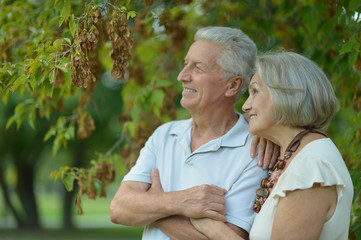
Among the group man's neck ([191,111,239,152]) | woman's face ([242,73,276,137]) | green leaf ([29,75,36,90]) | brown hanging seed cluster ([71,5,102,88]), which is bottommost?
man's neck ([191,111,239,152])

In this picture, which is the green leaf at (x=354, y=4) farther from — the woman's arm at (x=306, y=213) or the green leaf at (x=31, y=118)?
the green leaf at (x=31, y=118)

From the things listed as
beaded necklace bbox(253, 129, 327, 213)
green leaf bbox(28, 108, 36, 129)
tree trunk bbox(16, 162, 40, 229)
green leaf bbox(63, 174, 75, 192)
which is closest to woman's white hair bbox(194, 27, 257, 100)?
beaded necklace bbox(253, 129, 327, 213)

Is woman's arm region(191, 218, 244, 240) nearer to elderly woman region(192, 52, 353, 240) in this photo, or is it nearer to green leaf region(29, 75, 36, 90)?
elderly woman region(192, 52, 353, 240)

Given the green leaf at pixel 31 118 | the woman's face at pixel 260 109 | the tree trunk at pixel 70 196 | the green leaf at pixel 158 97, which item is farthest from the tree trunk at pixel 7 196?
the woman's face at pixel 260 109

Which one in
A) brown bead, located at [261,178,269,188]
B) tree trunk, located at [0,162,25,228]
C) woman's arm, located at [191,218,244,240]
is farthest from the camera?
tree trunk, located at [0,162,25,228]

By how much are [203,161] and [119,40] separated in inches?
33.5

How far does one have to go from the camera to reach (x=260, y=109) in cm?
263

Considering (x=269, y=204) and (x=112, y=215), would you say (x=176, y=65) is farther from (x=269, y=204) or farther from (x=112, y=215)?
(x=269, y=204)

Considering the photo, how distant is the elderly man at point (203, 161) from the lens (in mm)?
2762

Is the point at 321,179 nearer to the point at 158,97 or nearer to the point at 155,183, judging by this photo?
the point at 155,183

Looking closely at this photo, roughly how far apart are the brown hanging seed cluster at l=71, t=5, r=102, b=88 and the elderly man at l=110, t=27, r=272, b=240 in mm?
633

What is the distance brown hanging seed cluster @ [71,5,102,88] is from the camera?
272cm

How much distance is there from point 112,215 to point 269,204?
958 millimetres

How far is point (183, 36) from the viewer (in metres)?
5.32
